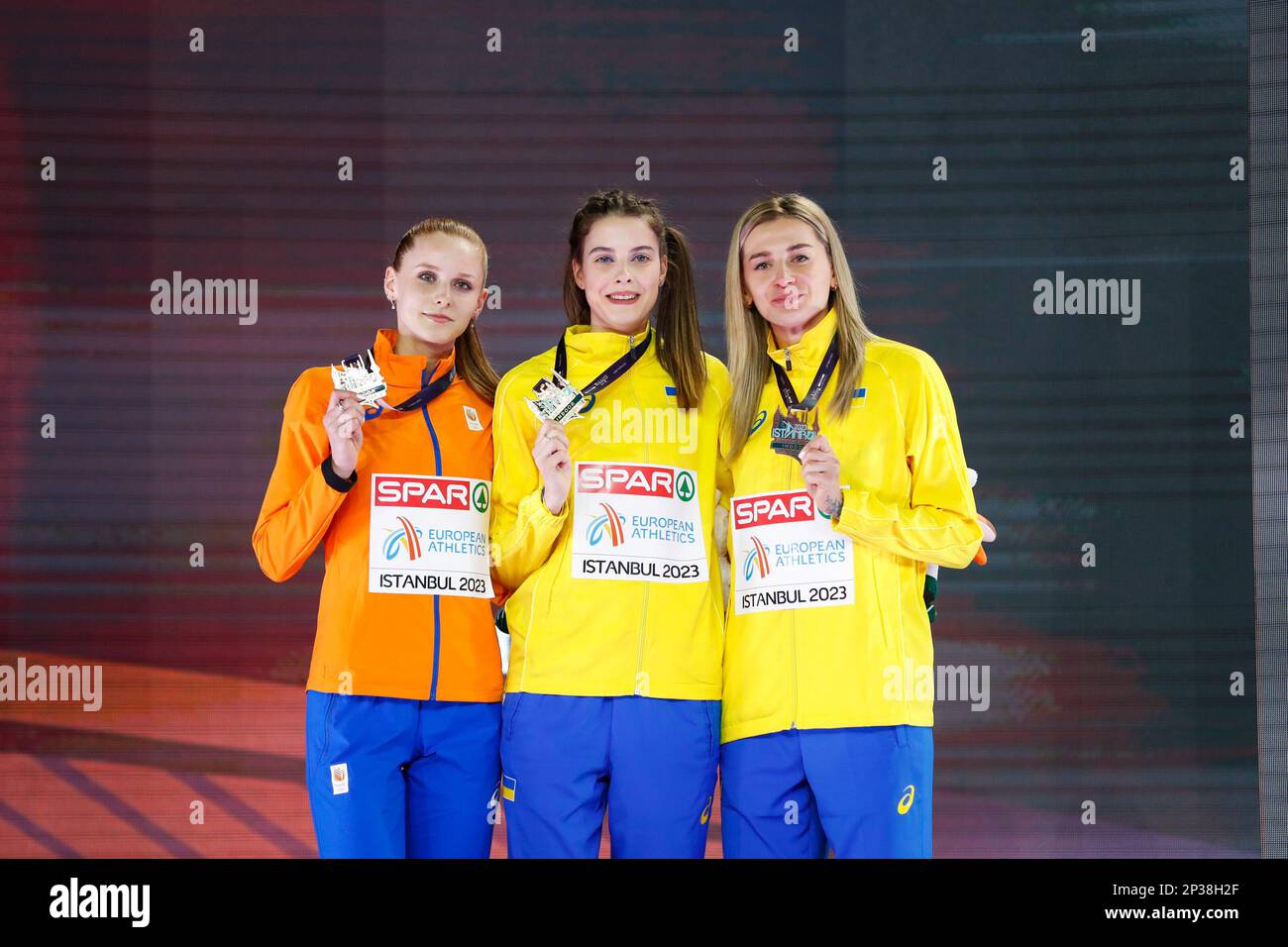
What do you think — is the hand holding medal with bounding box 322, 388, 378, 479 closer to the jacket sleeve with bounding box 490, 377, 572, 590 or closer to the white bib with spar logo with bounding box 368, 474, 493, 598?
the white bib with spar logo with bounding box 368, 474, 493, 598

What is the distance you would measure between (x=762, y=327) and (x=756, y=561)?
67cm

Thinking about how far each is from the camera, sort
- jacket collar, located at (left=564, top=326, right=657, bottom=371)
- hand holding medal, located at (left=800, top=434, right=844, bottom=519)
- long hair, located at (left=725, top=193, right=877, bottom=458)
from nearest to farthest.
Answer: hand holding medal, located at (left=800, top=434, right=844, bottom=519)
long hair, located at (left=725, top=193, right=877, bottom=458)
jacket collar, located at (left=564, top=326, right=657, bottom=371)

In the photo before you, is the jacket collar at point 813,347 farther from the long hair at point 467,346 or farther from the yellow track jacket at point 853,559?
the long hair at point 467,346

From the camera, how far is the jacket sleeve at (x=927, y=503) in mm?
3209

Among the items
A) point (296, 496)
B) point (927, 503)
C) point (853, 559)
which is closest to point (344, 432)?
point (296, 496)

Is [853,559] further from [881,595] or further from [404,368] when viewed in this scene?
[404,368]

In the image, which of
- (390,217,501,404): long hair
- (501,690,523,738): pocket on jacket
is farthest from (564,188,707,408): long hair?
(501,690,523,738): pocket on jacket

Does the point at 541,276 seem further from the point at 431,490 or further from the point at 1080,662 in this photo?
the point at 1080,662

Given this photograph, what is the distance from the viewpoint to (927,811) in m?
3.26

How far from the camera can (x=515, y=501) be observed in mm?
3469

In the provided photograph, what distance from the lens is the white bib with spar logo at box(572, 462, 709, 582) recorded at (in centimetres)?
335

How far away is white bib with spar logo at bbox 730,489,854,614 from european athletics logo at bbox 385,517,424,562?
2.64 feet

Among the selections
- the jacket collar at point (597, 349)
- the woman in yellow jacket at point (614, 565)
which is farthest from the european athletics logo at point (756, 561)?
the jacket collar at point (597, 349)

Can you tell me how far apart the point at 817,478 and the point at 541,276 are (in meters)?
2.31
